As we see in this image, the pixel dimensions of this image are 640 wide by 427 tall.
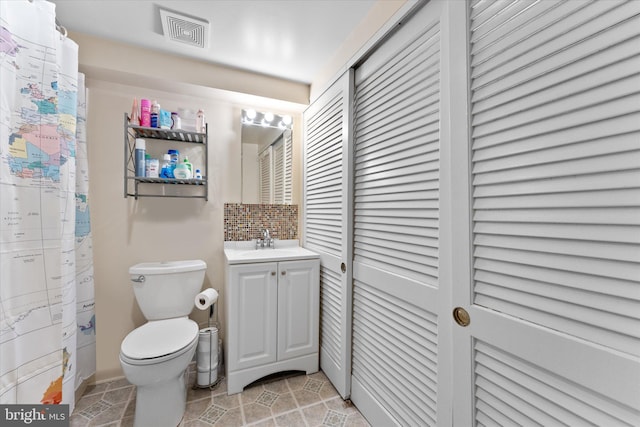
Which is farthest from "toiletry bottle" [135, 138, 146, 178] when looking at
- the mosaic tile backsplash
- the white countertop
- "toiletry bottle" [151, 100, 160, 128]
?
the white countertop

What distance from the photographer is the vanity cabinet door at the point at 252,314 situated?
5.69 ft

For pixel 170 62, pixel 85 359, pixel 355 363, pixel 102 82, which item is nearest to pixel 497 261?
pixel 355 363

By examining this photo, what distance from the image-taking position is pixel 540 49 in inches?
29.0

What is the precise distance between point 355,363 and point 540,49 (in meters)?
1.69

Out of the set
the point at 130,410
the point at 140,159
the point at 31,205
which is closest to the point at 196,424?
Answer: the point at 130,410

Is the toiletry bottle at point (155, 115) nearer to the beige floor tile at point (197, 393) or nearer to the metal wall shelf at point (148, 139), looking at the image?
the metal wall shelf at point (148, 139)

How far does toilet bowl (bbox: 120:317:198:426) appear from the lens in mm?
1325

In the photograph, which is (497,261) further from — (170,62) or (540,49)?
(170,62)

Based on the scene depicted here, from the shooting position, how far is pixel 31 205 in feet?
3.84

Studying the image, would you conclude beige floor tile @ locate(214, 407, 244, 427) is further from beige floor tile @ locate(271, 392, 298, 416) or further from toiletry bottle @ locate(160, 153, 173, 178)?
toiletry bottle @ locate(160, 153, 173, 178)

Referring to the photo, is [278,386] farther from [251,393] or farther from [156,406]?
[156,406]

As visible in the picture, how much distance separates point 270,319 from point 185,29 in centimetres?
192

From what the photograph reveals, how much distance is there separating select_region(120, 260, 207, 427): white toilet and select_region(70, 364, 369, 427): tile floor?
0.17 meters

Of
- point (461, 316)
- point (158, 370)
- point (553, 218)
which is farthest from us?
point (158, 370)
